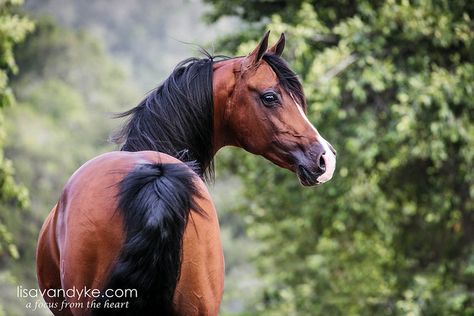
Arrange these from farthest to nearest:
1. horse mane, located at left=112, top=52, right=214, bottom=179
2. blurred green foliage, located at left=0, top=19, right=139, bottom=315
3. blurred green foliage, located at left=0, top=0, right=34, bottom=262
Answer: blurred green foliage, located at left=0, top=19, right=139, bottom=315 → blurred green foliage, located at left=0, top=0, right=34, bottom=262 → horse mane, located at left=112, top=52, right=214, bottom=179

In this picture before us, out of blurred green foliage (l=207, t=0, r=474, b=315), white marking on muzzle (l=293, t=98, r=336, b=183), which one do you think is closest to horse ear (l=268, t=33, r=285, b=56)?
white marking on muzzle (l=293, t=98, r=336, b=183)

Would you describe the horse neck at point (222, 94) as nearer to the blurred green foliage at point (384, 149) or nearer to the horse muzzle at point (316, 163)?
the horse muzzle at point (316, 163)

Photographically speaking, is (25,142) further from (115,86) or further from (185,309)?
(185,309)

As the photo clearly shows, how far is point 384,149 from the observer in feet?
35.2

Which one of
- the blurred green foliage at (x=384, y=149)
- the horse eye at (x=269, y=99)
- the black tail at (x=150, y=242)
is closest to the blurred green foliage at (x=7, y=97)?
the blurred green foliage at (x=384, y=149)

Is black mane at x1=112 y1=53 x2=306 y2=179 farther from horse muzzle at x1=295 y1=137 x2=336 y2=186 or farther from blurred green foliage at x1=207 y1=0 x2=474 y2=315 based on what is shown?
blurred green foliage at x1=207 y1=0 x2=474 y2=315

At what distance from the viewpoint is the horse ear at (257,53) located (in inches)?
172

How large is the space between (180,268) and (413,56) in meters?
8.28

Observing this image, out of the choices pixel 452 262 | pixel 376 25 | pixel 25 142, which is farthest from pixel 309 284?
pixel 25 142

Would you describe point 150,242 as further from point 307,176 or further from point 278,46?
point 278,46

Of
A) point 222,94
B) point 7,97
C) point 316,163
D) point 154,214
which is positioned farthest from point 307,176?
point 7,97

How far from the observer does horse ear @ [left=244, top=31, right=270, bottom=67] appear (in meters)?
4.36

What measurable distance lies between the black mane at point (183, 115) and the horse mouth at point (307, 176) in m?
Result: 0.39

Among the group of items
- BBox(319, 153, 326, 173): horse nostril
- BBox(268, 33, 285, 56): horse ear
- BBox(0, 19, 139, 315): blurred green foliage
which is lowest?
BBox(0, 19, 139, 315): blurred green foliage
